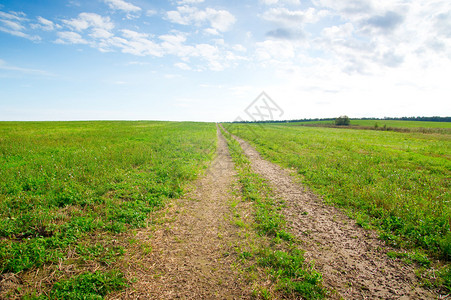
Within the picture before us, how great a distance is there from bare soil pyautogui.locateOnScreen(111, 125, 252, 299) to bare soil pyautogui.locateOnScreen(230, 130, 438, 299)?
1.88m

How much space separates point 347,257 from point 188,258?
3.79 meters

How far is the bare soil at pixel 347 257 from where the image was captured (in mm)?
3857

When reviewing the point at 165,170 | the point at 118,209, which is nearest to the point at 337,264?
the point at 118,209

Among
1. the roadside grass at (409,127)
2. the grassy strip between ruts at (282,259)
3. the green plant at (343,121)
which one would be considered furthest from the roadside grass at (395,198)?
the green plant at (343,121)

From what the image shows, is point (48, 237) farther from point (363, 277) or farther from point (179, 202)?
point (363, 277)

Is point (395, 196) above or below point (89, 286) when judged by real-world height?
above

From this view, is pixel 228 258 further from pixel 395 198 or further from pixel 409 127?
pixel 409 127

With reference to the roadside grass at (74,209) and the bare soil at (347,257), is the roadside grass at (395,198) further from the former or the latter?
the roadside grass at (74,209)

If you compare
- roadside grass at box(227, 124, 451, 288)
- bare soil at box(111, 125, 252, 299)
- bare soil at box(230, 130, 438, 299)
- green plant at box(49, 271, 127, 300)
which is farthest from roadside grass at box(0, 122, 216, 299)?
roadside grass at box(227, 124, 451, 288)

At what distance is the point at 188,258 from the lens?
15.4ft

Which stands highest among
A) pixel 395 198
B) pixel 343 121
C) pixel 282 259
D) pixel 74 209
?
pixel 343 121

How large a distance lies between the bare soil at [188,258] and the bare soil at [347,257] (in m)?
1.88

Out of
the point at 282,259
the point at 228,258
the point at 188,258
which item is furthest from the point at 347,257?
the point at 188,258

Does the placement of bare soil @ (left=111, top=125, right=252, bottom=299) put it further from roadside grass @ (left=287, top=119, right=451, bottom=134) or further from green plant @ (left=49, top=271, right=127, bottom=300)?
roadside grass @ (left=287, top=119, right=451, bottom=134)
